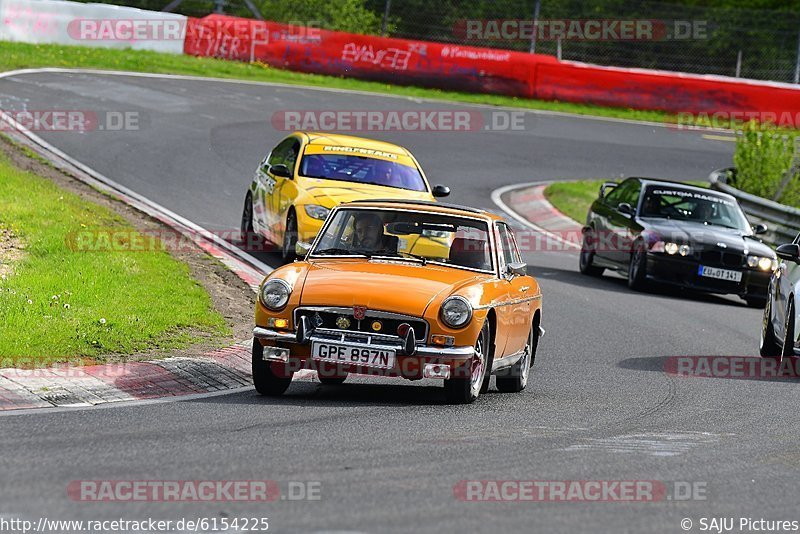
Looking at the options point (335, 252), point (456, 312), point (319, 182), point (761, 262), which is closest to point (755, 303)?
point (761, 262)

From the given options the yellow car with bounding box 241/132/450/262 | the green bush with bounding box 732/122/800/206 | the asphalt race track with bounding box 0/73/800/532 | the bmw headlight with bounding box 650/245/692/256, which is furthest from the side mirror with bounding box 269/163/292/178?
the green bush with bounding box 732/122/800/206

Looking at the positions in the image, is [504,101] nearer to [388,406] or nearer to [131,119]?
[131,119]

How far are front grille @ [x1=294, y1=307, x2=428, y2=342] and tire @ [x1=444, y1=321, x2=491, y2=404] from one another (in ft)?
1.43

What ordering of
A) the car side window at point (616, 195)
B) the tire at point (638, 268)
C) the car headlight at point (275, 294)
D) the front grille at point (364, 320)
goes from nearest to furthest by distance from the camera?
the front grille at point (364, 320)
the car headlight at point (275, 294)
the tire at point (638, 268)
the car side window at point (616, 195)

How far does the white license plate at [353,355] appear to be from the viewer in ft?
31.1

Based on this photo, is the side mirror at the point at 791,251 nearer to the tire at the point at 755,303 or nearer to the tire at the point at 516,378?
the tire at the point at 516,378

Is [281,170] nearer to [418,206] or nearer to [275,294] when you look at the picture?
[418,206]

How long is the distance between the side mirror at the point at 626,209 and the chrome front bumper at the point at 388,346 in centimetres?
1057

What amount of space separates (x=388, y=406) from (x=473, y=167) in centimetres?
1903

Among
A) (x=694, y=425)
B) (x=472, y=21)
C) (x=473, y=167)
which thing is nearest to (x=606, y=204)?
(x=473, y=167)

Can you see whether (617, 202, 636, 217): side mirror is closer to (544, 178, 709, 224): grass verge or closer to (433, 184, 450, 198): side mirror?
(433, 184, 450, 198): side mirror

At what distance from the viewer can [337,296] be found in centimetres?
967

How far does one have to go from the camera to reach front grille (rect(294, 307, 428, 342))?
959 cm

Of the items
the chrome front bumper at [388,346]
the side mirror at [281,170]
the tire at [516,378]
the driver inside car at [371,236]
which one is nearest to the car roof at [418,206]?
the driver inside car at [371,236]
